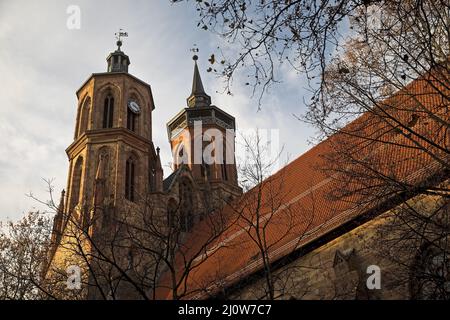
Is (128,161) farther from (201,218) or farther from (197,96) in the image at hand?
(197,96)

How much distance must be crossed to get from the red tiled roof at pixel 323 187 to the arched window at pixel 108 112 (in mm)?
7268

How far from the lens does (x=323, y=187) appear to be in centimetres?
1457

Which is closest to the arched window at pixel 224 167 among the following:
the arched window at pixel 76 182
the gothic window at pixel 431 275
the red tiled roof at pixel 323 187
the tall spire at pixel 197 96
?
the tall spire at pixel 197 96

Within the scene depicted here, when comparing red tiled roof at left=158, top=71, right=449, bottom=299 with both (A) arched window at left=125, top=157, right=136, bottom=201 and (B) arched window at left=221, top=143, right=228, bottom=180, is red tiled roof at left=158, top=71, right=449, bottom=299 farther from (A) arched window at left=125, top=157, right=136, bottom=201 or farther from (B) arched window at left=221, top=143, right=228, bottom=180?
(B) arched window at left=221, top=143, right=228, bottom=180

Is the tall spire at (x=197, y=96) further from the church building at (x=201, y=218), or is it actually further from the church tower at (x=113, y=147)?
the church tower at (x=113, y=147)

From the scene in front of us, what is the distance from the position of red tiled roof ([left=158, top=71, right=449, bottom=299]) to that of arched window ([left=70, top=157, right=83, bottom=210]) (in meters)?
5.11

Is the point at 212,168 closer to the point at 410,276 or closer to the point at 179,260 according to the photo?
the point at 179,260

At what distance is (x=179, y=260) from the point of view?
21.5m

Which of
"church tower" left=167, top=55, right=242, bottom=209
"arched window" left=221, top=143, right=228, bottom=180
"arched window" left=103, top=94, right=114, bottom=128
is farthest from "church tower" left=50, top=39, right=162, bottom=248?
"arched window" left=221, top=143, right=228, bottom=180

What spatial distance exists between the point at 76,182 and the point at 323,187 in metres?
12.0

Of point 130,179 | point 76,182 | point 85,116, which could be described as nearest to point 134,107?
point 85,116
